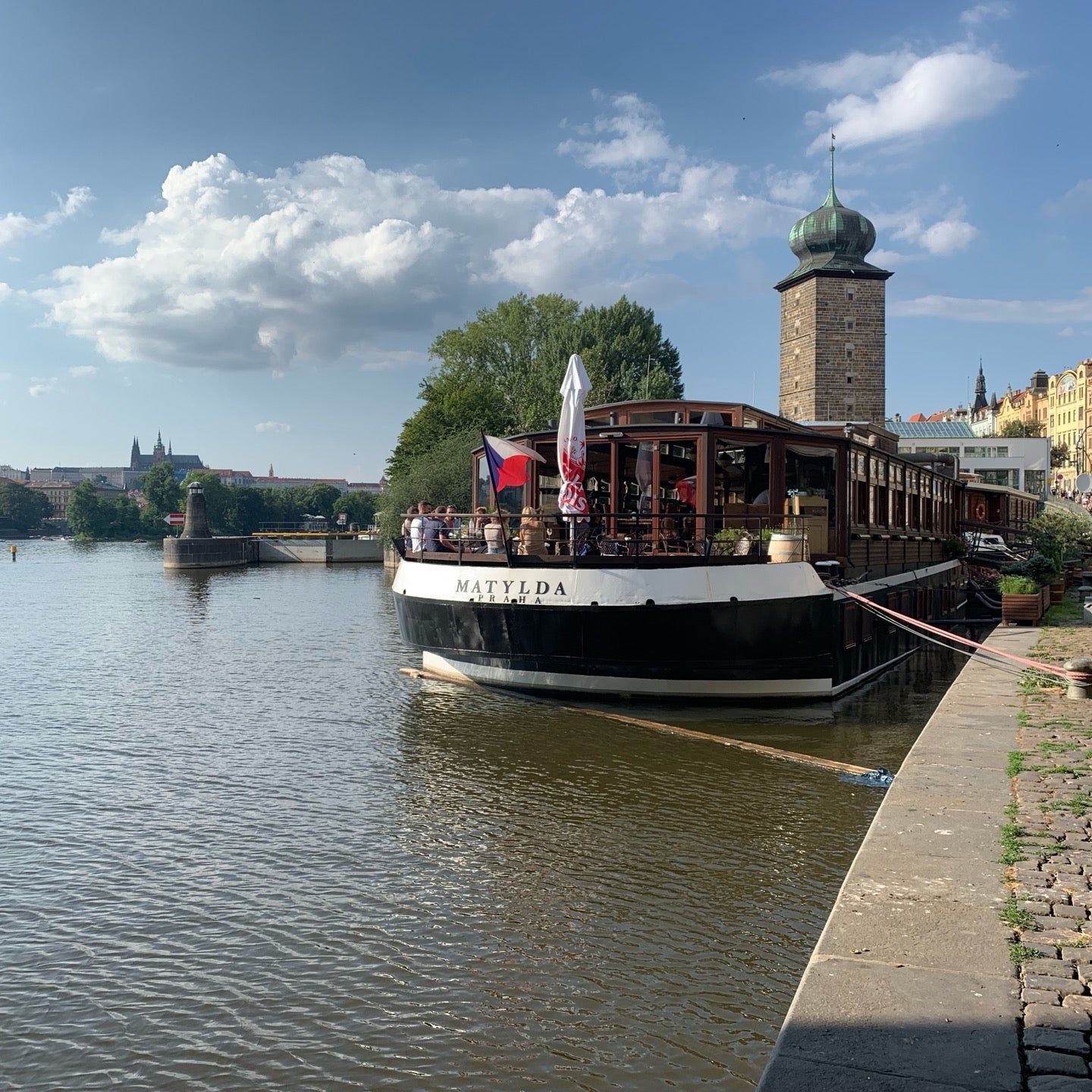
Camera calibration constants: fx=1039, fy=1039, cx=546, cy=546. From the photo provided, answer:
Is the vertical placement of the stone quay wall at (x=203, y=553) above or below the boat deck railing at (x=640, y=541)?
below

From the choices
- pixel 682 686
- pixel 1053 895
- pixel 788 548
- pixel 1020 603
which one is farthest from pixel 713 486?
pixel 1053 895

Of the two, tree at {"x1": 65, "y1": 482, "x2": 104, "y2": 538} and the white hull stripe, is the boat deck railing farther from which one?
tree at {"x1": 65, "y1": 482, "x2": 104, "y2": 538}

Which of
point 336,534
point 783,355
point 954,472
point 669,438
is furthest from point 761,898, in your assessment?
point 336,534

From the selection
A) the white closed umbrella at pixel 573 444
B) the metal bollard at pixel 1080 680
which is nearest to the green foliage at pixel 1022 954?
the metal bollard at pixel 1080 680

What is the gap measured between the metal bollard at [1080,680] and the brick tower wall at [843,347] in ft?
195

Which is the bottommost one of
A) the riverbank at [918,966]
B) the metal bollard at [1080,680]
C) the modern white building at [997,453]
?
the riverbank at [918,966]

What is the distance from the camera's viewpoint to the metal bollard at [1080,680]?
11.9 meters

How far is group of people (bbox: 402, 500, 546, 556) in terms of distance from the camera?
1552cm

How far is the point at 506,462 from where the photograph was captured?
16.6 metres

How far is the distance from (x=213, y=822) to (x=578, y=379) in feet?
27.9

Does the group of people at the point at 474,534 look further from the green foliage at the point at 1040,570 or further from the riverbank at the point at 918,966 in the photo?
the green foliage at the point at 1040,570

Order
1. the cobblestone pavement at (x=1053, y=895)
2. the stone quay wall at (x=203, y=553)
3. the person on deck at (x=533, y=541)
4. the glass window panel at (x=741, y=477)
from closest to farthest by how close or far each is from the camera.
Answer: the cobblestone pavement at (x=1053, y=895) → the person on deck at (x=533, y=541) → the glass window panel at (x=741, y=477) → the stone quay wall at (x=203, y=553)

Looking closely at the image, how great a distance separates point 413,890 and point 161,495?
173 m

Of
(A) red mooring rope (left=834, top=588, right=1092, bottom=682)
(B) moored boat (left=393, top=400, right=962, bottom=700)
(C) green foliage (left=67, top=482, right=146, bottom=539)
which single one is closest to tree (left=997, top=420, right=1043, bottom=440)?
(B) moored boat (left=393, top=400, right=962, bottom=700)
